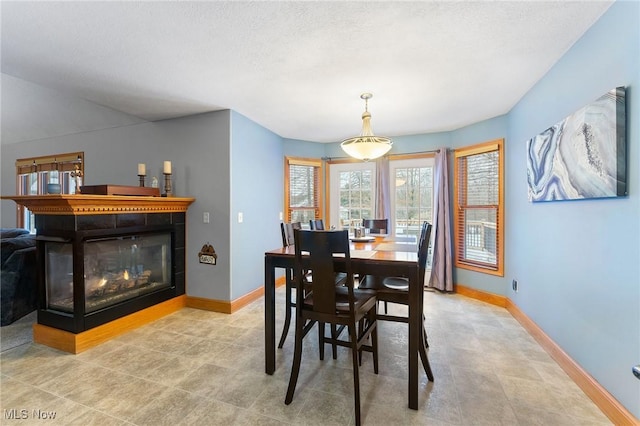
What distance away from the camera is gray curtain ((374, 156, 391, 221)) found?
171 inches

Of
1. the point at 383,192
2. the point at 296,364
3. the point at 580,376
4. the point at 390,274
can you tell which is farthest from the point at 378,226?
the point at 296,364

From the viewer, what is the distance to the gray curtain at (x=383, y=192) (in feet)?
14.3

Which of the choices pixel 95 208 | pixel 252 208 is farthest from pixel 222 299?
pixel 95 208

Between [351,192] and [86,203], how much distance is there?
3534 mm

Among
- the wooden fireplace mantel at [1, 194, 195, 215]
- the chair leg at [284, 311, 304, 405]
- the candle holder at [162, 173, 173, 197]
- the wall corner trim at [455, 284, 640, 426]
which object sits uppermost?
the candle holder at [162, 173, 173, 197]

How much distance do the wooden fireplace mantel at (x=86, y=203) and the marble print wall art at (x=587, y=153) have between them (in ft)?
12.2

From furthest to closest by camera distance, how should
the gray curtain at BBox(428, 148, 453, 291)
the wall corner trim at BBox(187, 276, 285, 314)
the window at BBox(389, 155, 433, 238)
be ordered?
the window at BBox(389, 155, 433, 238), the gray curtain at BBox(428, 148, 453, 291), the wall corner trim at BBox(187, 276, 285, 314)

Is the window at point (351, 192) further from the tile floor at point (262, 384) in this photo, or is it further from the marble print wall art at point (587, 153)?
the marble print wall art at point (587, 153)

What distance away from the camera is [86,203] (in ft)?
7.71

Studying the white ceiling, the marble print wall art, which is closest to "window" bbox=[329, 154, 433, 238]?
the white ceiling

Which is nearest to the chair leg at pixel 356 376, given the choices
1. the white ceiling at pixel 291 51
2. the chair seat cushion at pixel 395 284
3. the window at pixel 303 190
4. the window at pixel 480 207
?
the chair seat cushion at pixel 395 284

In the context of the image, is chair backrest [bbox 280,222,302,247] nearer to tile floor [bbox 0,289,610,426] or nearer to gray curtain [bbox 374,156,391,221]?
tile floor [bbox 0,289,610,426]

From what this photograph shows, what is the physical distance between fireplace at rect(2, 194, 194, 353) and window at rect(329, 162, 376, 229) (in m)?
2.55

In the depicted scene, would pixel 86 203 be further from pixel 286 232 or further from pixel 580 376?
pixel 580 376
